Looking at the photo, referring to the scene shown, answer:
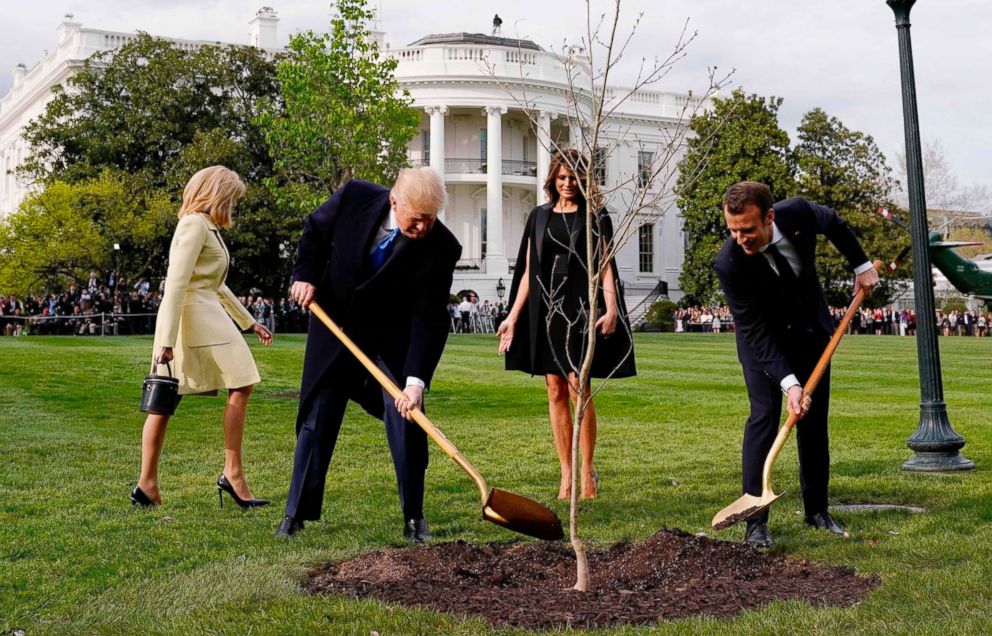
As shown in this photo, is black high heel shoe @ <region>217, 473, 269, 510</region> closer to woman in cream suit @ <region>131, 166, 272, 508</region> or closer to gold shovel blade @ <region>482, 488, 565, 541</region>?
woman in cream suit @ <region>131, 166, 272, 508</region>

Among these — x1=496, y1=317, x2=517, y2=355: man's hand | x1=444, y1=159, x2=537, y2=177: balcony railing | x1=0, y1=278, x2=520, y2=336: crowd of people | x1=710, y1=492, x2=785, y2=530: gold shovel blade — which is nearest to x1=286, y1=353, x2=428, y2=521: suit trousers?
x1=710, y1=492, x2=785, y2=530: gold shovel blade

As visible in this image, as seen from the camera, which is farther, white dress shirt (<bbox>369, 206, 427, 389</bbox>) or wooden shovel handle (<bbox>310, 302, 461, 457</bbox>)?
white dress shirt (<bbox>369, 206, 427, 389</bbox>)

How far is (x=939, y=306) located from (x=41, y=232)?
44017 millimetres

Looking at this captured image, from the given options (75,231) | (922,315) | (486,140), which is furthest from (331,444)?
(486,140)

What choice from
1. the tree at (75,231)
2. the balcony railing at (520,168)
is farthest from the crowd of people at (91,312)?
the balcony railing at (520,168)

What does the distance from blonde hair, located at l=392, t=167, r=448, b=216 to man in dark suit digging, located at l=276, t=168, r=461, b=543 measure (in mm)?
276

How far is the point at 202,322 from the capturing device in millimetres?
7012

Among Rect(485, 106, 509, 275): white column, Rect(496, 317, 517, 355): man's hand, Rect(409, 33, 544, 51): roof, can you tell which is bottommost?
Rect(496, 317, 517, 355): man's hand

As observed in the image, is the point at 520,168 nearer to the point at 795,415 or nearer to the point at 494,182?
the point at 494,182

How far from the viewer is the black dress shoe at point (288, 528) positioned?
596 cm

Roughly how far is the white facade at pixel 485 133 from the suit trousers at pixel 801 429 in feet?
146

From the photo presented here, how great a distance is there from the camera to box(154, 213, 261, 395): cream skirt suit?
6883mm

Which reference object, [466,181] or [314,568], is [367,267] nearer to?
[314,568]

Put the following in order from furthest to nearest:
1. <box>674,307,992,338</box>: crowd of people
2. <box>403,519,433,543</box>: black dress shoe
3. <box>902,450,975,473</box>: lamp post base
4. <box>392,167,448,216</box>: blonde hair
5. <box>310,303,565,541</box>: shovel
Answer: <box>674,307,992,338</box>: crowd of people < <box>902,450,975,473</box>: lamp post base < <box>403,519,433,543</box>: black dress shoe < <box>392,167,448,216</box>: blonde hair < <box>310,303,565,541</box>: shovel
